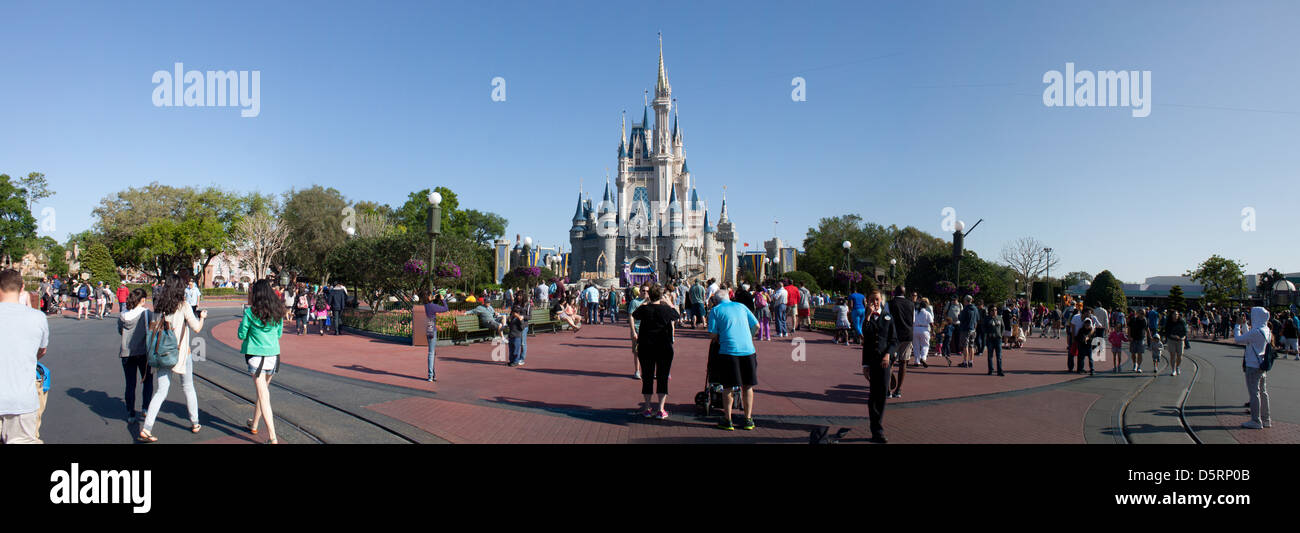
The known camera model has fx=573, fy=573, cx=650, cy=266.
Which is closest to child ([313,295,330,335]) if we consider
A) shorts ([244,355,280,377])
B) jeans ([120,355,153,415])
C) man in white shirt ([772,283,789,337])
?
jeans ([120,355,153,415])

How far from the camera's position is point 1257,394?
692 cm

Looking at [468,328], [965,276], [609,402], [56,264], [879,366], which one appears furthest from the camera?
[56,264]

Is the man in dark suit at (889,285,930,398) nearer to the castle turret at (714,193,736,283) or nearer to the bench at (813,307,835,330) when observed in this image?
the bench at (813,307,835,330)

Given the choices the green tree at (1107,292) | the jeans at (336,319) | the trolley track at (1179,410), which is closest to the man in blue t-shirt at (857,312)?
the trolley track at (1179,410)

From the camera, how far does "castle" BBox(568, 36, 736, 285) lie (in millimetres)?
83250

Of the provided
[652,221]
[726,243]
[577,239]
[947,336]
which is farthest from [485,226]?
[947,336]

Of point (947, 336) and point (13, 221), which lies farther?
point (13, 221)

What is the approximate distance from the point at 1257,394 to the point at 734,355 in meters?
6.45

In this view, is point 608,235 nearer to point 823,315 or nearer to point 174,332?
point 823,315

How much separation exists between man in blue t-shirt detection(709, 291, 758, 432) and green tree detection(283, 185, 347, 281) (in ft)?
152

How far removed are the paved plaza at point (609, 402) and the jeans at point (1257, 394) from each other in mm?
231
